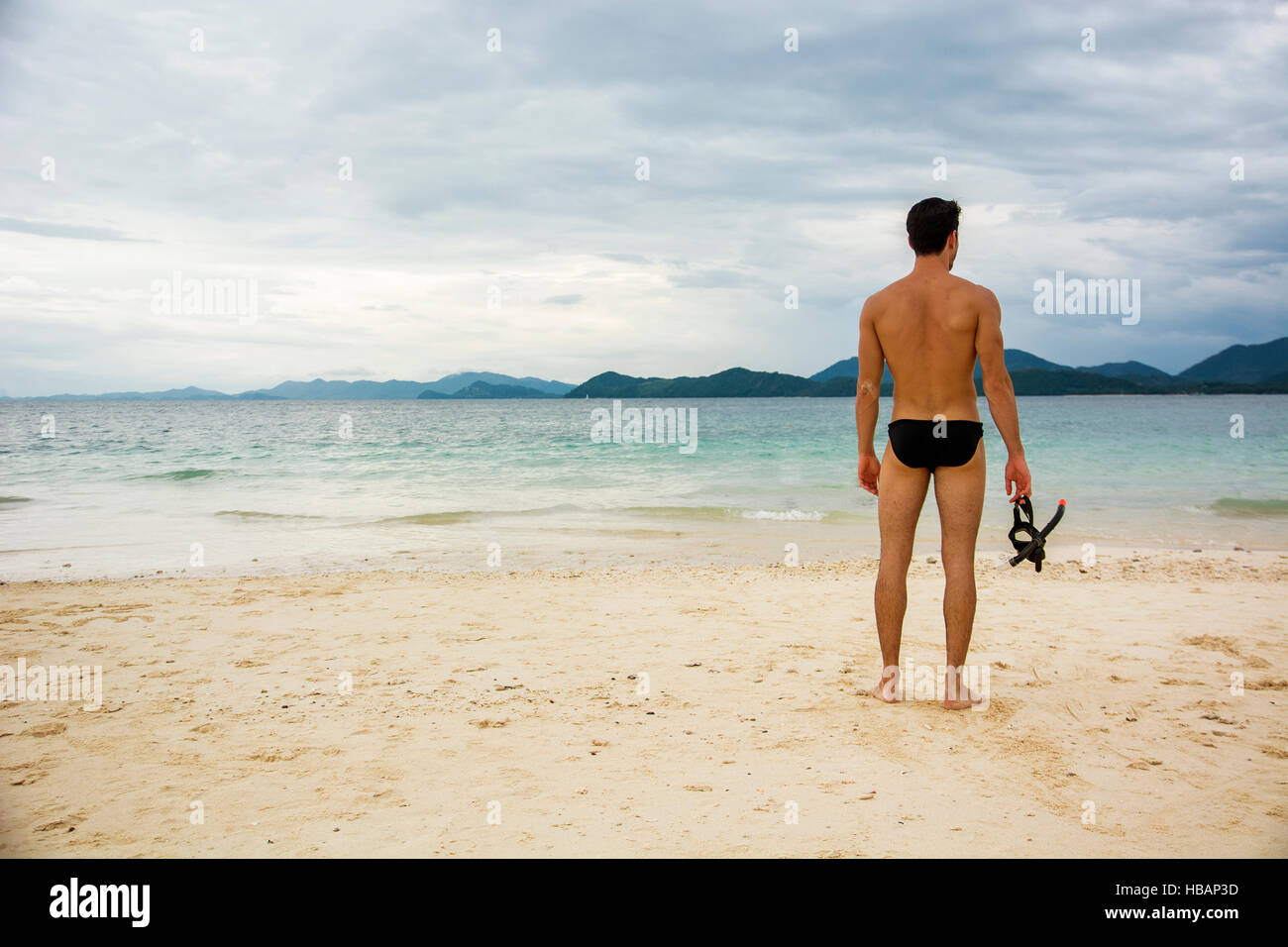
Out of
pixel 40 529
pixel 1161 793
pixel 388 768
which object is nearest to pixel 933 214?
pixel 1161 793

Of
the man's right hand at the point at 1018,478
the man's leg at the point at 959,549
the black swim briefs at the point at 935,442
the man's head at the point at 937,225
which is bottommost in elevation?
the man's leg at the point at 959,549

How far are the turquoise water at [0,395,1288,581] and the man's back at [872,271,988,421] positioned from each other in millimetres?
6831

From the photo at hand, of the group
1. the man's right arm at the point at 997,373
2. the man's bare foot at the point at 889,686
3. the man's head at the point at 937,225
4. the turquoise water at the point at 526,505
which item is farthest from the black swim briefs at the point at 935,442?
the turquoise water at the point at 526,505

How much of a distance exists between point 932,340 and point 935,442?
54cm

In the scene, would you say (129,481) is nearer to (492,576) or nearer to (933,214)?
(492,576)

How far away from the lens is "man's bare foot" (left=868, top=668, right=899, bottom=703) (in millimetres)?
4426

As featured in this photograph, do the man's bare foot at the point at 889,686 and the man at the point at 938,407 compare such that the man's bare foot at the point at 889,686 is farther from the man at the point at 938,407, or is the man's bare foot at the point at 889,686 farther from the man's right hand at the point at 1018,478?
the man's right hand at the point at 1018,478

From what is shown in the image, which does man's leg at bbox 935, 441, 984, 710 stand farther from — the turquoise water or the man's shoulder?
the turquoise water

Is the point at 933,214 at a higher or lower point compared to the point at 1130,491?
higher

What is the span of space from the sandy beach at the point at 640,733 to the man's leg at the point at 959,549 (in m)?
0.20

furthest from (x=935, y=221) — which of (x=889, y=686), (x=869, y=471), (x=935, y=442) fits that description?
(x=889, y=686)

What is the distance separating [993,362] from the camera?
13.2 feet

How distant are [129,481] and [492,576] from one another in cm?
1789

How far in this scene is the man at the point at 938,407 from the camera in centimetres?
411
